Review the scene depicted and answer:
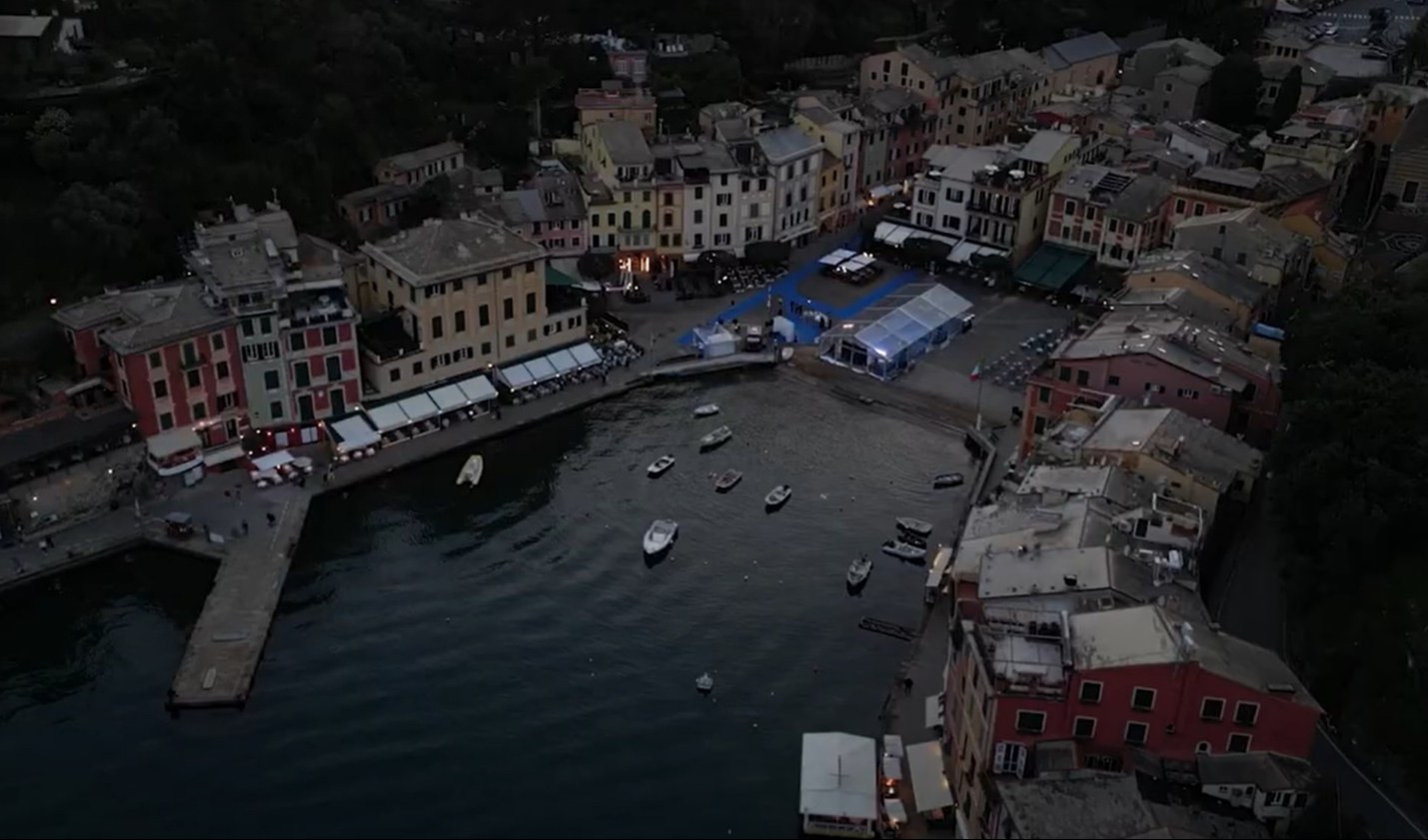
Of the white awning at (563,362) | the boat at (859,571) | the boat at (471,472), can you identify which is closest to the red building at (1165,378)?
the boat at (859,571)

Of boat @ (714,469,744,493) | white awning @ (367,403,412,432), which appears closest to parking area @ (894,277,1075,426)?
boat @ (714,469,744,493)

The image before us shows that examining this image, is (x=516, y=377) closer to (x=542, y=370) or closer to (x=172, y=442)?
(x=542, y=370)

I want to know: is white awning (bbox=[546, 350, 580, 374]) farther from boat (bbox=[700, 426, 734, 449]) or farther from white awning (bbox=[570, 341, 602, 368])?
boat (bbox=[700, 426, 734, 449])

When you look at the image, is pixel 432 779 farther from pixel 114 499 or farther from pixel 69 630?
pixel 114 499

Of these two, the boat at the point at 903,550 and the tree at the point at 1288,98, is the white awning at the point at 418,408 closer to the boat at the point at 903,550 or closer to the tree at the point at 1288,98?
the boat at the point at 903,550

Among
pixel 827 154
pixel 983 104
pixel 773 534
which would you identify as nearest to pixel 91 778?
pixel 773 534
